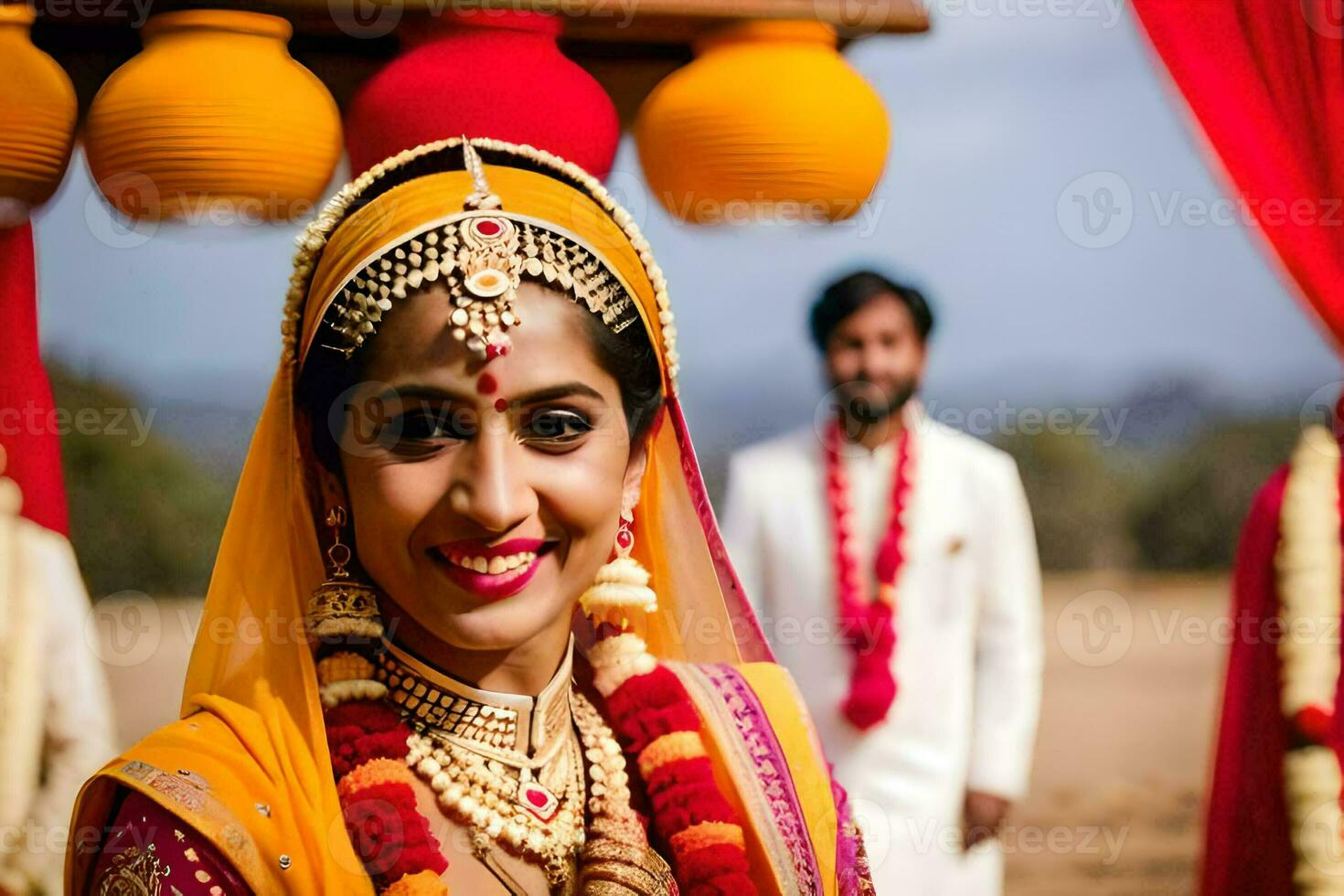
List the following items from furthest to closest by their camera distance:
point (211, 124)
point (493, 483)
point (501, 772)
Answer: point (211, 124), point (501, 772), point (493, 483)

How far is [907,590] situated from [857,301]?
632 mm

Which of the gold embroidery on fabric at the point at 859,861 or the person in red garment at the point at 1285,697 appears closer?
the gold embroidery on fabric at the point at 859,861

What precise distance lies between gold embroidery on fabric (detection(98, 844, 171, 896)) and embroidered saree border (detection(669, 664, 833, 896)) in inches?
27.7

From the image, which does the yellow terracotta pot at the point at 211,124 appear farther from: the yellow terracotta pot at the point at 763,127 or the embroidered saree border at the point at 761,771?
the embroidered saree border at the point at 761,771

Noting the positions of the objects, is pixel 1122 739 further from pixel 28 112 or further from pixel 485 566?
pixel 28 112

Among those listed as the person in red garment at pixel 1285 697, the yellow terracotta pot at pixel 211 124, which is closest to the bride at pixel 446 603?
the yellow terracotta pot at pixel 211 124

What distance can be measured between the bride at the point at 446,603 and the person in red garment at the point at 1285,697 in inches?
59.6

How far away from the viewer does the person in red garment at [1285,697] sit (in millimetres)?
2941

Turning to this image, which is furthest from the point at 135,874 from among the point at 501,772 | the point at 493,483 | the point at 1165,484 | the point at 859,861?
the point at 1165,484

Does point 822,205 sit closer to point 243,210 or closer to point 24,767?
point 243,210

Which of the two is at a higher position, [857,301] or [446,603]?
[857,301]

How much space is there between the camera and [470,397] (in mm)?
1643

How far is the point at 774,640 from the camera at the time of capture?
10.1ft

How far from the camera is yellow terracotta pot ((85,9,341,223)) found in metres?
2.23
